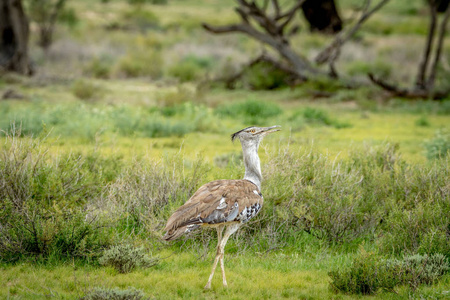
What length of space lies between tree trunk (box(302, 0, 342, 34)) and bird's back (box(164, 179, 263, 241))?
2764cm

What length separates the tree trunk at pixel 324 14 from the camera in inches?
1261

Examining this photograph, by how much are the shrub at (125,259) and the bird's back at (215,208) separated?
3.81 feet

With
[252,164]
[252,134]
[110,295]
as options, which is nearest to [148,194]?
[252,164]

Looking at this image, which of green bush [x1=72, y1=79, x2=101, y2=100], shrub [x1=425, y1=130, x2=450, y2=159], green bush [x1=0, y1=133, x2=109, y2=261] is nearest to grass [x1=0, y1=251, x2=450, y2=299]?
green bush [x1=0, y1=133, x2=109, y2=261]

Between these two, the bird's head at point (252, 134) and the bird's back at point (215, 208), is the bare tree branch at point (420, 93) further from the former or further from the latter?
→ the bird's back at point (215, 208)

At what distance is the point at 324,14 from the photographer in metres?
Result: 32.8

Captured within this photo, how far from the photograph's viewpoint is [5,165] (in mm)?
7172

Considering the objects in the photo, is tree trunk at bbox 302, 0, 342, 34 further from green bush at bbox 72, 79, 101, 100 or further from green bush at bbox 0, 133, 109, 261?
green bush at bbox 0, 133, 109, 261

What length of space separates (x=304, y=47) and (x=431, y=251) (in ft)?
90.5

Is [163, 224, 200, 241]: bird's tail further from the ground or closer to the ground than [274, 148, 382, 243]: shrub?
further from the ground

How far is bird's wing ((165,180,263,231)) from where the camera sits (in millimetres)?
5555

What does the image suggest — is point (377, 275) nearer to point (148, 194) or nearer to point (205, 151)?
point (148, 194)

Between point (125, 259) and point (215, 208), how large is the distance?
4.95 ft

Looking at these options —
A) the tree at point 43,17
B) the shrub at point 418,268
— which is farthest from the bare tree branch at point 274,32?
the shrub at point 418,268
